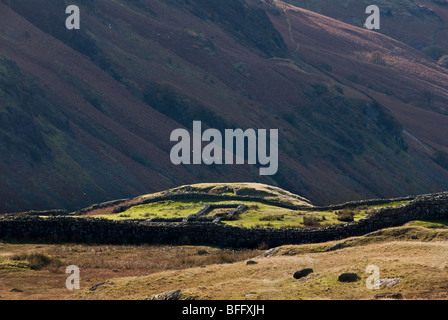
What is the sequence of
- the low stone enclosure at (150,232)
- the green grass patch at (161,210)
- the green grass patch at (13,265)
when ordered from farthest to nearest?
the green grass patch at (161,210) < the low stone enclosure at (150,232) < the green grass patch at (13,265)

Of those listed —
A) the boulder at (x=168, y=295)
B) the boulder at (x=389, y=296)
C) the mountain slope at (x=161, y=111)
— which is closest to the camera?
the boulder at (x=389, y=296)

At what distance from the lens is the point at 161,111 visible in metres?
151

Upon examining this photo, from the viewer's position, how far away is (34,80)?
132 meters

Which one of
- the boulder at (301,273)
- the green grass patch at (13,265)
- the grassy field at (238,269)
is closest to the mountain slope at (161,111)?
the grassy field at (238,269)

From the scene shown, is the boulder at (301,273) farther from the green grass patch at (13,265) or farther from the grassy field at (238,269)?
the green grass patch at (13,265)

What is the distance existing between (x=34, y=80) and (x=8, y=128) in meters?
22.1

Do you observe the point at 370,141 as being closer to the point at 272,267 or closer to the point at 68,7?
the point at 68,7
